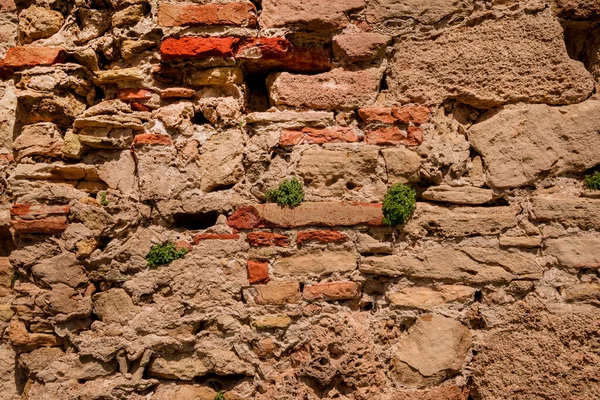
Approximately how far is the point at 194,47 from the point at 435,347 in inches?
80.8

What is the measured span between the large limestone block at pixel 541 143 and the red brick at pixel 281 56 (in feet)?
3.41

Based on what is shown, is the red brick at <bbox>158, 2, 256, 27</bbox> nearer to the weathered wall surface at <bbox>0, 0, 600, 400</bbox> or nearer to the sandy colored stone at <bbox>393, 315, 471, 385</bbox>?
the weathered wall surface at <bbox>0, 0, 600, 400</bbox>

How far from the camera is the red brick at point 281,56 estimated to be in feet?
7.89

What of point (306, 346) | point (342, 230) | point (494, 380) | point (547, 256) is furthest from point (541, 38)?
point (306, 346)

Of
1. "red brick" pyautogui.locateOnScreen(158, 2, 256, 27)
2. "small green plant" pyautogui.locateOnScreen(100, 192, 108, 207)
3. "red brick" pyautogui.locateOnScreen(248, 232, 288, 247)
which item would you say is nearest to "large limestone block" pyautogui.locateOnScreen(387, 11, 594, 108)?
"red brick" pyautogui.locateOnScreen(158, 2, 256, 27)

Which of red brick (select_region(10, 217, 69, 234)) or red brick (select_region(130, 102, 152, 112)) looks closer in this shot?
red brick (select_region(10, 217, 69, 234))

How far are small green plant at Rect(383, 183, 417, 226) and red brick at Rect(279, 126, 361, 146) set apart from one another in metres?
0.36

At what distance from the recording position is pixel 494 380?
2312 mm

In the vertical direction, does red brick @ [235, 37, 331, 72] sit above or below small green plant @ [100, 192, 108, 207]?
above

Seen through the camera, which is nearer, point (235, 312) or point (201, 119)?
point (235, 312)

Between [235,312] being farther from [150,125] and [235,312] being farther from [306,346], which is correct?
[150,125]

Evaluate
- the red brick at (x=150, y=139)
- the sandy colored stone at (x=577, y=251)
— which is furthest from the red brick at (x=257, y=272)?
the sandy colored stone at (x=577, y=251)

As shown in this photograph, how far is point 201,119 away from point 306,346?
1.38 metres

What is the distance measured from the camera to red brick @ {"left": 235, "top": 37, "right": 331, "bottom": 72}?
2.41 metres
